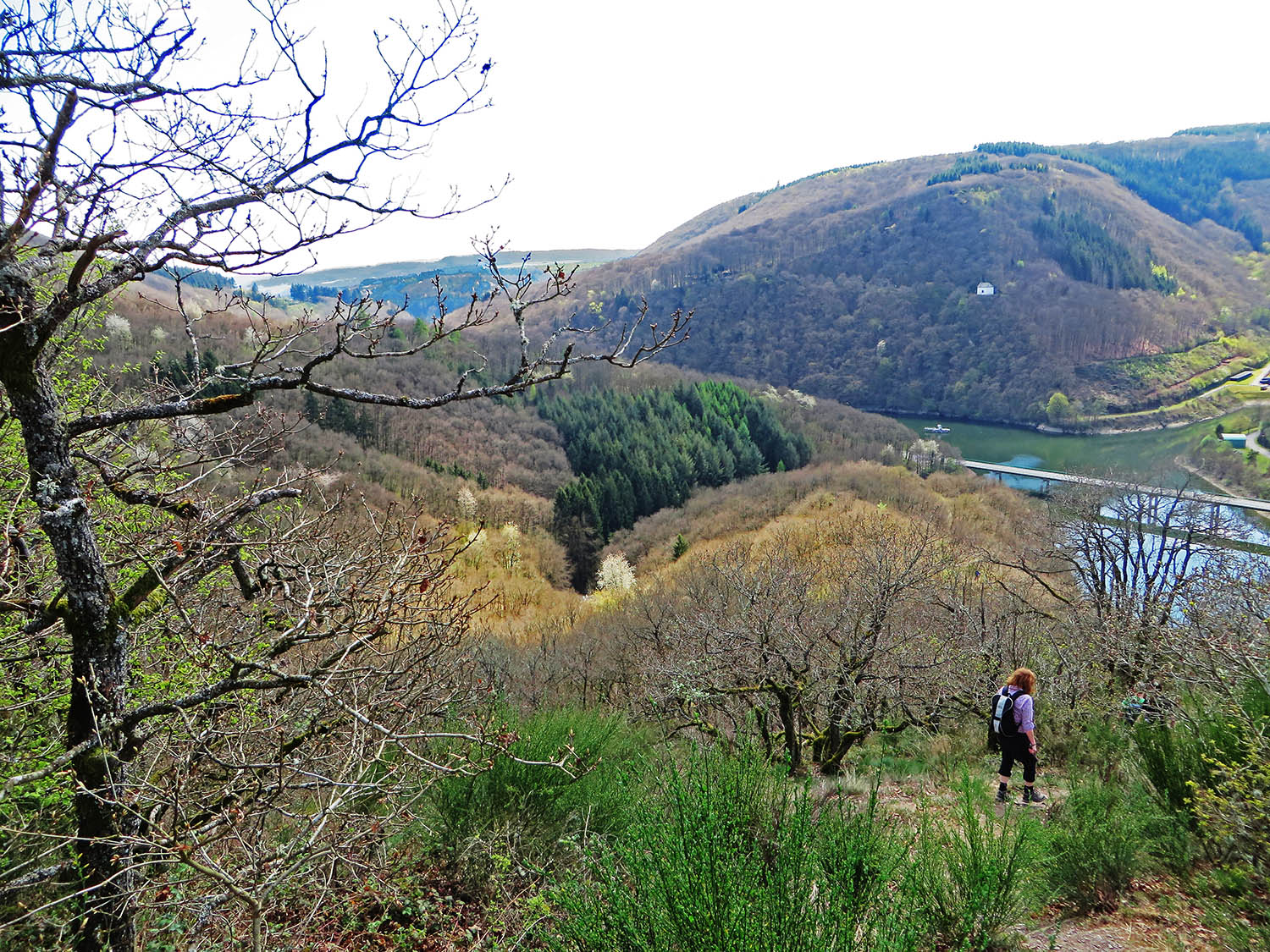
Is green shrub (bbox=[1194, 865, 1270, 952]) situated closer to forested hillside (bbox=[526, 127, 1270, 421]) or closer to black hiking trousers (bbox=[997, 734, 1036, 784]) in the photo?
black hiking trousers (bbox=[997, 734, 1036, 784])

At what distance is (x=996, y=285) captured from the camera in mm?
126625

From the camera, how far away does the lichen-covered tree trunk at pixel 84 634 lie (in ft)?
8.73

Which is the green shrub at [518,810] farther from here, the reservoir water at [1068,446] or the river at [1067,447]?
the reservoir water at [1068,446]

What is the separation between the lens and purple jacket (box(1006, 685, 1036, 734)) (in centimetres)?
638

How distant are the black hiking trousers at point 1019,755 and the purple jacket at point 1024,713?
0.08 metres

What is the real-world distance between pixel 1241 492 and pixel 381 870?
65.4 meters

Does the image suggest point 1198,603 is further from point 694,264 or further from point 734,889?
point 694,264

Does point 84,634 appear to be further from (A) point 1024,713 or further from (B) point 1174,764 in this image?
(A) point 1024,713

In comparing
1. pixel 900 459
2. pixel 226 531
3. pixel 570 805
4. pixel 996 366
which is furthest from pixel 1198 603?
pixel 996 366

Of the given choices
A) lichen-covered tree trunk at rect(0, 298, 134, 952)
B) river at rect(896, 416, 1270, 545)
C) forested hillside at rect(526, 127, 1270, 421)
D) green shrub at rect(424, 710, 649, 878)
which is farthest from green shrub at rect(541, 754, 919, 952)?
forested hillside at rect(526, 127, 1270, 421)

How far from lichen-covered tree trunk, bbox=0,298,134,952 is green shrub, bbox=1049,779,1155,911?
5.10 metres

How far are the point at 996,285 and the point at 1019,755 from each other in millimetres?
143114

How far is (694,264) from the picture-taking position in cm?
16062

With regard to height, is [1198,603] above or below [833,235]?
below
